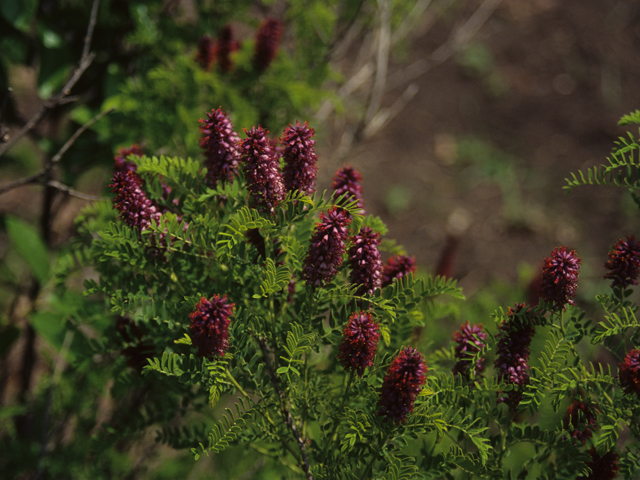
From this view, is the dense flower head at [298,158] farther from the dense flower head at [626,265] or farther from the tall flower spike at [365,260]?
the dense flower head at [626,265]

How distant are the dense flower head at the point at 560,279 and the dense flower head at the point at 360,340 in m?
0.34

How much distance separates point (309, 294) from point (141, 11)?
4.81 ft

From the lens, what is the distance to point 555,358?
3.31 feet

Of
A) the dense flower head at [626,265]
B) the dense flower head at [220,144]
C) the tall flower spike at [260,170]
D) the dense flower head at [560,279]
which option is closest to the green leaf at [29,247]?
the dense flower head at [220,144]

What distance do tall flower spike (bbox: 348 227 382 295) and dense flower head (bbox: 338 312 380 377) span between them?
0.06 metres

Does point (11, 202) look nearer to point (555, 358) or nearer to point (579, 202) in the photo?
point (555, 358)

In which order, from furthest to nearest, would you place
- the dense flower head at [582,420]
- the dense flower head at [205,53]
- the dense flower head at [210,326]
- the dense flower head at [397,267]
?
the dense flower head at [205,53]
the dense flower head at [397,267]
the dense flower head at [582,420]
the dense flower head at [210,326]

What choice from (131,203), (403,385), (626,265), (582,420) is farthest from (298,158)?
(582,420)

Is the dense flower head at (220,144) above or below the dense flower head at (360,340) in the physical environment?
above

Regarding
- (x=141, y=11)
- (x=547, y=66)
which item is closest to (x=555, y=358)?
(x=141, y=11)

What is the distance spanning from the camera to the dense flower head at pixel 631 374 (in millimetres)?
947

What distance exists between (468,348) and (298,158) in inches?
20.8

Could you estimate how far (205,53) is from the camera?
1887 millimetres

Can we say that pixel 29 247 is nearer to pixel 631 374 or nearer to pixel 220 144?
pixel 220 144
